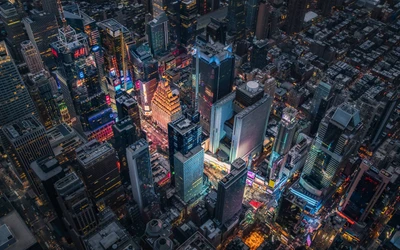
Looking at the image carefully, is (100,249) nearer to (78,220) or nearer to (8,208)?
(78,220)

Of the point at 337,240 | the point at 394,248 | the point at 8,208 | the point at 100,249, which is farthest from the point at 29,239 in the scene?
the point at 337,240

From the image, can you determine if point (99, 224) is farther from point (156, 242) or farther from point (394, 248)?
point (394, 248)

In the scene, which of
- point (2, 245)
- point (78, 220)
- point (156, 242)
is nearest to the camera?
point (2, 245)

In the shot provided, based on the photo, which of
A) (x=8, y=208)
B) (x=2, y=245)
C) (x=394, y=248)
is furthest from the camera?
(x=394, y=248)

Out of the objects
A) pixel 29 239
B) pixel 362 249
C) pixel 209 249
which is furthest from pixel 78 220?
pixel 362 249

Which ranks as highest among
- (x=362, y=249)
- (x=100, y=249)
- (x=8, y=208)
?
(x=8, y=208)

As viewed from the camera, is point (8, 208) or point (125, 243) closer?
point (8, 208)

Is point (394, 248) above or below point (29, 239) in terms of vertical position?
below

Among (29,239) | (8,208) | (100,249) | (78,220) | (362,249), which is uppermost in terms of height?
(29,239)

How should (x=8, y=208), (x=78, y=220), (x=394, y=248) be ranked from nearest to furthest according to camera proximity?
(x=8, y=208), (x=394, y=248), (x=78, y=220)
